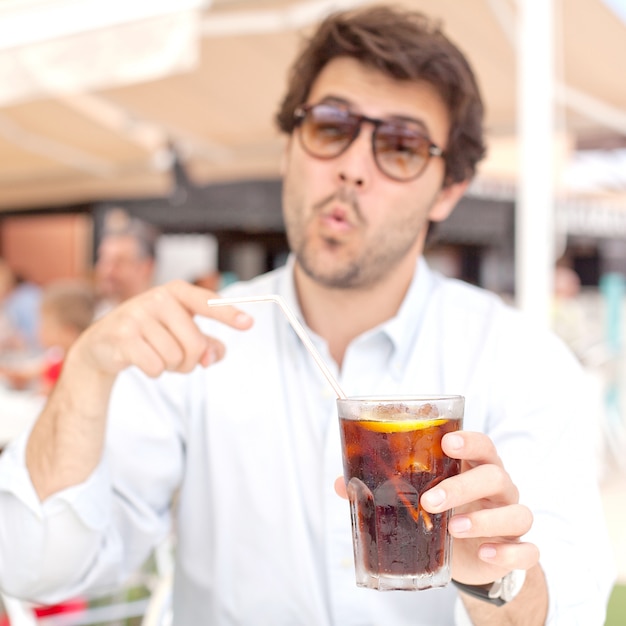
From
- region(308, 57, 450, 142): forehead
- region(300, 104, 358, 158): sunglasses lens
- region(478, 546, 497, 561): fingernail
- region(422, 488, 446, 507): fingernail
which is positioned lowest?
region(478, 546, 497, 561): fingernail

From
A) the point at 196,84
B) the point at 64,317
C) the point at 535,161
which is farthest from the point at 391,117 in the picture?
the point at 196,84

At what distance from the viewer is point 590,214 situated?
8688 millimetres

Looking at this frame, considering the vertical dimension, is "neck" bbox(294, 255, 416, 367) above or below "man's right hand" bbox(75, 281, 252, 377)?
above

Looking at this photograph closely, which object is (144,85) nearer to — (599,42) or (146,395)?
(599,42)

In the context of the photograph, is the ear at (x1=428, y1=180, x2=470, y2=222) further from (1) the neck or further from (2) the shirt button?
(2) the shirt button

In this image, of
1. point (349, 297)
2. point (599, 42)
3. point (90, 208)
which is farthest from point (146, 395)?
point (90, 208)

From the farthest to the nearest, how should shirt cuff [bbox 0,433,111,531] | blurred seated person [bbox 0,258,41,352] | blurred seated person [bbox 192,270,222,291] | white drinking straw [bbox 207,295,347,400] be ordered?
blurred seated person [bbox 0,258,41,352] → blurred seated person [bbox 192,270,222,291] → shirt cuff [bbox 0,433,111,531] → white drinking straw [bbox 207,295,347,400]

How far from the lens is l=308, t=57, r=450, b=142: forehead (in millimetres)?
1789

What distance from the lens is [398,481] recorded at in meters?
0.98

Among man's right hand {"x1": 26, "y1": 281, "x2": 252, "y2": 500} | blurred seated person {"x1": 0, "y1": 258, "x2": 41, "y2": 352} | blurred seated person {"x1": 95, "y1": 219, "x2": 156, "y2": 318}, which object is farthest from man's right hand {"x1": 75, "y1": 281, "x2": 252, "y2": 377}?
blurred seated person {"x1": 0, "y1": 258, "x2": 41, "y2": 352}

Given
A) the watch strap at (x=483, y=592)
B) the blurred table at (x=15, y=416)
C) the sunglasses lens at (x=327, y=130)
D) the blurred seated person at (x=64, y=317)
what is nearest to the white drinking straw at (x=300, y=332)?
the watch strap at (x=483, y=592)

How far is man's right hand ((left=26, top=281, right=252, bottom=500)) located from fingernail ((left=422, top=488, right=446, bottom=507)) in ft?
1.37

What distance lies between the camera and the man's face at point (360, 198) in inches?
67.3

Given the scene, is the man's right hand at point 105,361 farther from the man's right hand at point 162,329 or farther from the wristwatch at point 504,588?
the wristwatch at point 504,588
